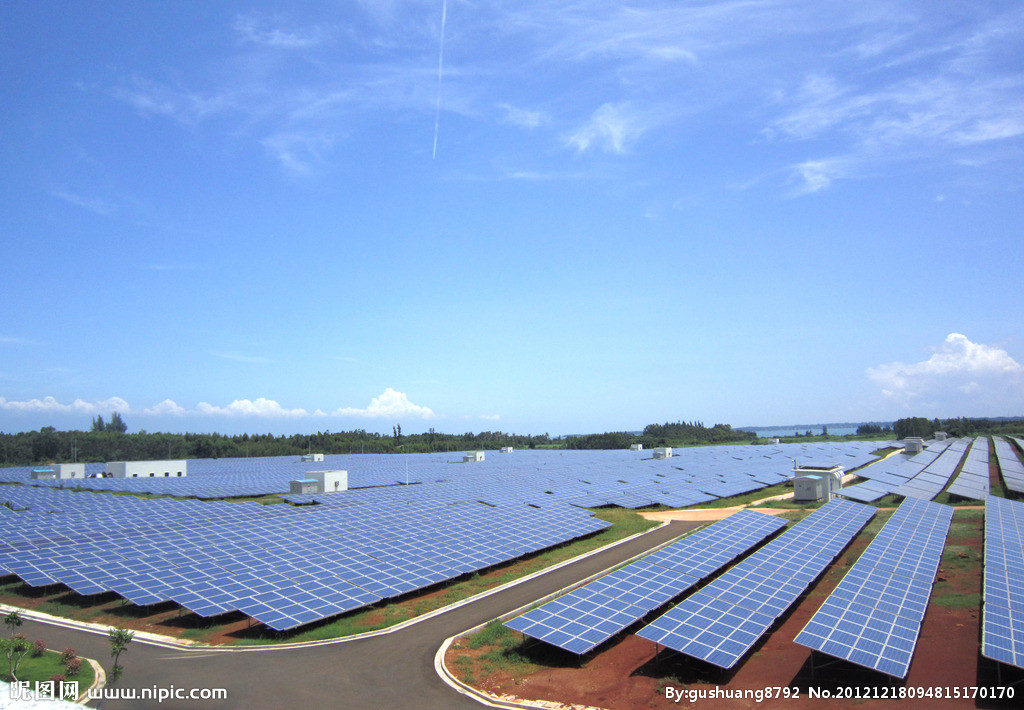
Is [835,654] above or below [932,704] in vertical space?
above

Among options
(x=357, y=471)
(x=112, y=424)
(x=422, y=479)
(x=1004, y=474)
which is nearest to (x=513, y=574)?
(x=422, y=479)

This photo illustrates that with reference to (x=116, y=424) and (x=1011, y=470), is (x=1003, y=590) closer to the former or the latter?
(x=1011, y=470)

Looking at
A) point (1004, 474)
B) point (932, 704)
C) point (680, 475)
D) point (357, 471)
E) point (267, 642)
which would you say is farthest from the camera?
point (357, 471)

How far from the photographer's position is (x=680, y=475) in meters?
64.9

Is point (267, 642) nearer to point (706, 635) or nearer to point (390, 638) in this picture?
point (390, 638)

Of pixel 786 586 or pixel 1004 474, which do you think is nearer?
pixel 786 586

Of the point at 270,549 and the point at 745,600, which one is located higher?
the point at 270,549

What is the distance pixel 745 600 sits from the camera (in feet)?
61.3

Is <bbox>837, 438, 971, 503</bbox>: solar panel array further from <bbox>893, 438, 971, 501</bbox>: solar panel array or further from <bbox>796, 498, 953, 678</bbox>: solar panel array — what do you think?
<bbox>796, 498, 953, 678</bbox>: solar panel array

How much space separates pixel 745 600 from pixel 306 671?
14445 mm

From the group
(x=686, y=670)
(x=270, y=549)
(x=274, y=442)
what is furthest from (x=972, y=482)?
(x=274, y=442)

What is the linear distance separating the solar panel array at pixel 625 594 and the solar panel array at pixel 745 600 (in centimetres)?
126

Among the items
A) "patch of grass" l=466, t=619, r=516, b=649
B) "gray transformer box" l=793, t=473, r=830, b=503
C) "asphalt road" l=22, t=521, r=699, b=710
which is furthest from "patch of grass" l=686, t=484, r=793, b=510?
"asphalt road" l=22, t=521, r=699, b=710

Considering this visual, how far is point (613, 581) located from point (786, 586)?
6.47m
